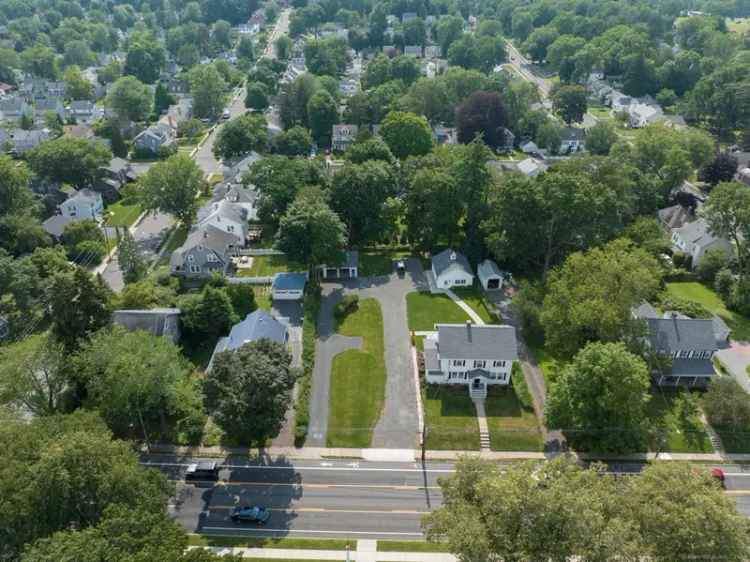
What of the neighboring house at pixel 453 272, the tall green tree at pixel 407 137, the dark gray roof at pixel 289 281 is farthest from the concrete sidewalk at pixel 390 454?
the tall green tree at pixel 407 137

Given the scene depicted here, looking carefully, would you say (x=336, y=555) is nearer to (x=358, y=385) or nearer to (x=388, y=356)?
(x=358, y=385)

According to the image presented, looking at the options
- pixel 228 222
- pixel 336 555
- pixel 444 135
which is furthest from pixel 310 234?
pixel 444 135

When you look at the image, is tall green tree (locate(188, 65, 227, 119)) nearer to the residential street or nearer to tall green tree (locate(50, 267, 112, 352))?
tall green tree (locate(50, 267, 112, 352))

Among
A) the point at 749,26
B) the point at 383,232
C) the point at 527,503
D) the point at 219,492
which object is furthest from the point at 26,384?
the point at 749,26

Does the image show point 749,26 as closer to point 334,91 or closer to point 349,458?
point 334,91

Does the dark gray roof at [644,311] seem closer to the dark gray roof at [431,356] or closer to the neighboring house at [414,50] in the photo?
the dark gray roof at [431,356]
